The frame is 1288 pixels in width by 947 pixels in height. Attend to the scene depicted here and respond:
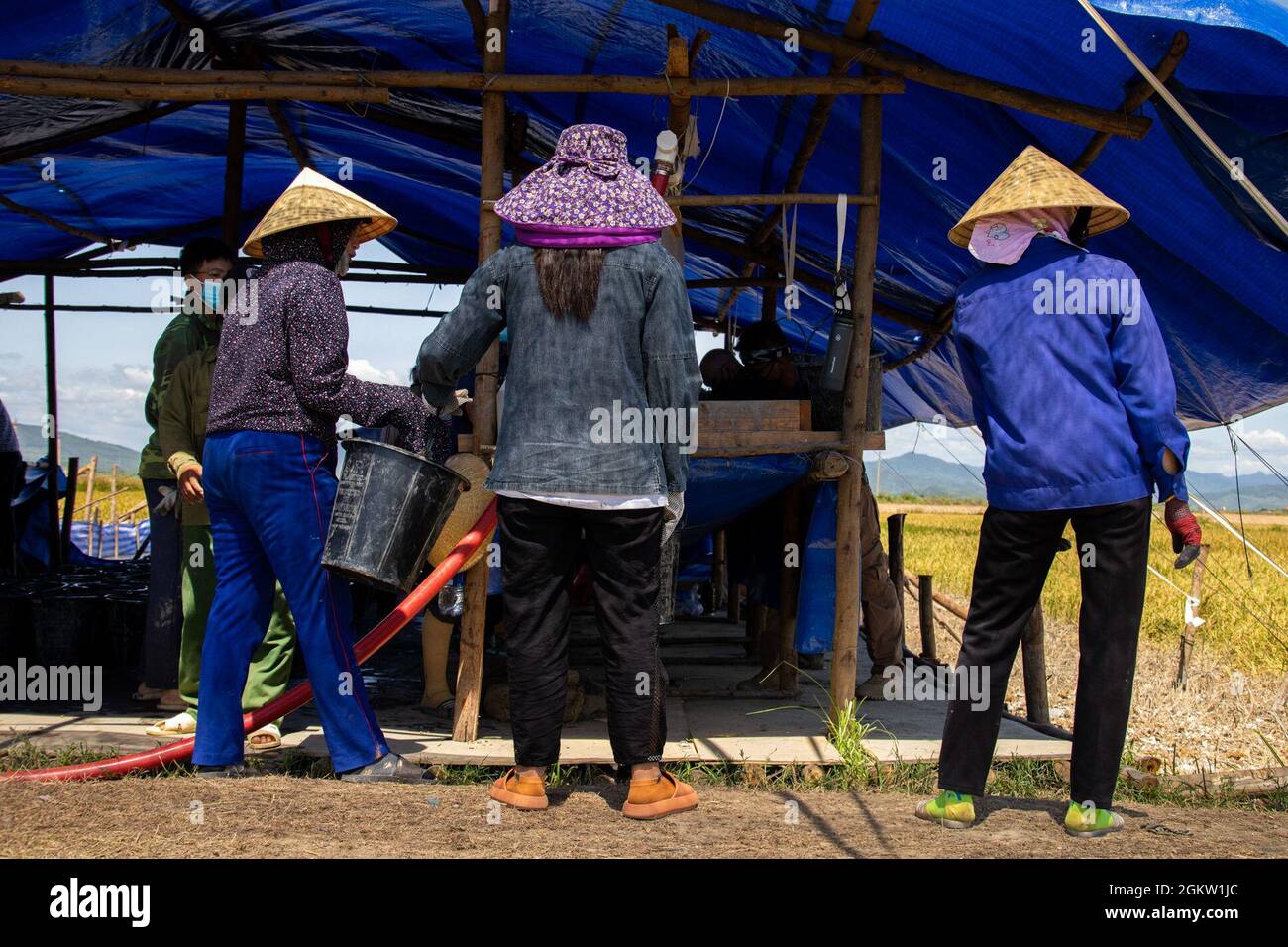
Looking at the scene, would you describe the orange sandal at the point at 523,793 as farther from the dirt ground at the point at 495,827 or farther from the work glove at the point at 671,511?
the work glove at the point at 671,511

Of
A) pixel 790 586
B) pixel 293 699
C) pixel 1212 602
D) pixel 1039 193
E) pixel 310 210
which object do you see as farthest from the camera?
pixel 1212 602

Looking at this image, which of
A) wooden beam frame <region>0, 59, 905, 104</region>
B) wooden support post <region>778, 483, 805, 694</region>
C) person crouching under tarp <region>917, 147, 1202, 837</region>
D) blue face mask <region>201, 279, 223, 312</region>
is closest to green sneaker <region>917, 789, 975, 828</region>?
person crouching under tarp <region>917, 147, 1202, 837</region>

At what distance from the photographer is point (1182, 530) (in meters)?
3.26

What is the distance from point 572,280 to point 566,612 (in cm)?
100

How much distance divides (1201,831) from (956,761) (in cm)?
80

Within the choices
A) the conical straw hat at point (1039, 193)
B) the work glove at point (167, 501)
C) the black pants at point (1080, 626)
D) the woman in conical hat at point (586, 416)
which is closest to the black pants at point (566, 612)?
the woman in conical hat at point (586, 416)

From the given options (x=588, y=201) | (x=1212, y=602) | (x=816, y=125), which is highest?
(x=816, y=125)

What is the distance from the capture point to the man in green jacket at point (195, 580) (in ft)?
14.5

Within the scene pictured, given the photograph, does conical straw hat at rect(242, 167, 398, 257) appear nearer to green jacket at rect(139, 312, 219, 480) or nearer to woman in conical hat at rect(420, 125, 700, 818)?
woman in conical hat at rect(420, 125, 700, 818)

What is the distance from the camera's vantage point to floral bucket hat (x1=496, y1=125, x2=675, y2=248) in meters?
3.36

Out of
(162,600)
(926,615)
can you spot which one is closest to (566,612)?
(162,600)

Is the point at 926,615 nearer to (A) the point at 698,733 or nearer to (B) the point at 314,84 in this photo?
(A) the point at 698,733

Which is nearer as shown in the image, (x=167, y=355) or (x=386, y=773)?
(x=386, y=773)

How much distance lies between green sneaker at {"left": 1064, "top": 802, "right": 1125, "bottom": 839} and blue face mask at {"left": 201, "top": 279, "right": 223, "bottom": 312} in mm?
3550
